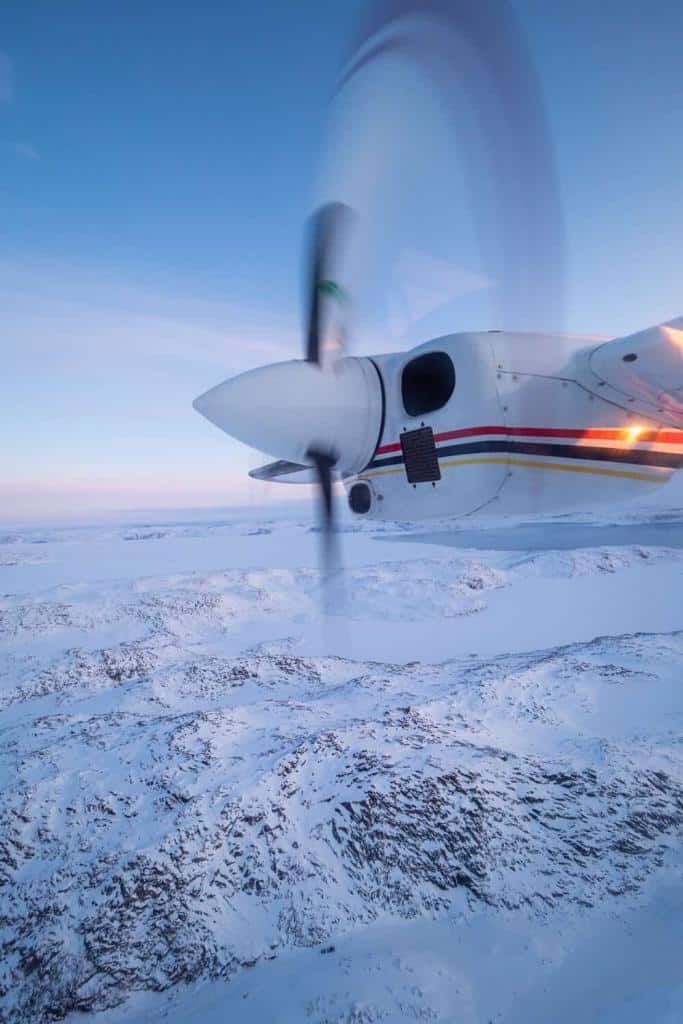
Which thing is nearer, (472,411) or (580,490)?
(472,411)

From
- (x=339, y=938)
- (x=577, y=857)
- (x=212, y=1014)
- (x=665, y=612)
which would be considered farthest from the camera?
(x=665, y=612)

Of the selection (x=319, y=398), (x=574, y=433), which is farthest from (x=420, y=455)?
(x=574, y=433)

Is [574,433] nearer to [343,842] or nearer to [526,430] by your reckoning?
[526,430]

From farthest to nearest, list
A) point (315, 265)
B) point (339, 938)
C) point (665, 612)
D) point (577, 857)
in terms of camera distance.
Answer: point (665, 612) < point (577, 857) < point (315, 265) < point (339, 938)

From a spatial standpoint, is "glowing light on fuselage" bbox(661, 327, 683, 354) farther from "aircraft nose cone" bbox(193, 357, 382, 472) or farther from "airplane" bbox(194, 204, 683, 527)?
"aircraft nose cone" bbox(193, 357, 382, 472)

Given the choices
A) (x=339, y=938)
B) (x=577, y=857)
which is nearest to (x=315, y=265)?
(x=339, y=938)

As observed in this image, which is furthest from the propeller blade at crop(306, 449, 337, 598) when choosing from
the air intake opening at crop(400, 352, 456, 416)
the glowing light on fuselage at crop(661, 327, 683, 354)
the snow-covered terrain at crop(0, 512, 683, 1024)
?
the glowing light on fuselage at crop(661, 327, 683, 354)

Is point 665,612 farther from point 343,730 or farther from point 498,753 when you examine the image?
point 343,730

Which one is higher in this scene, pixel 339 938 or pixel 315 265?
pixel 315 265
